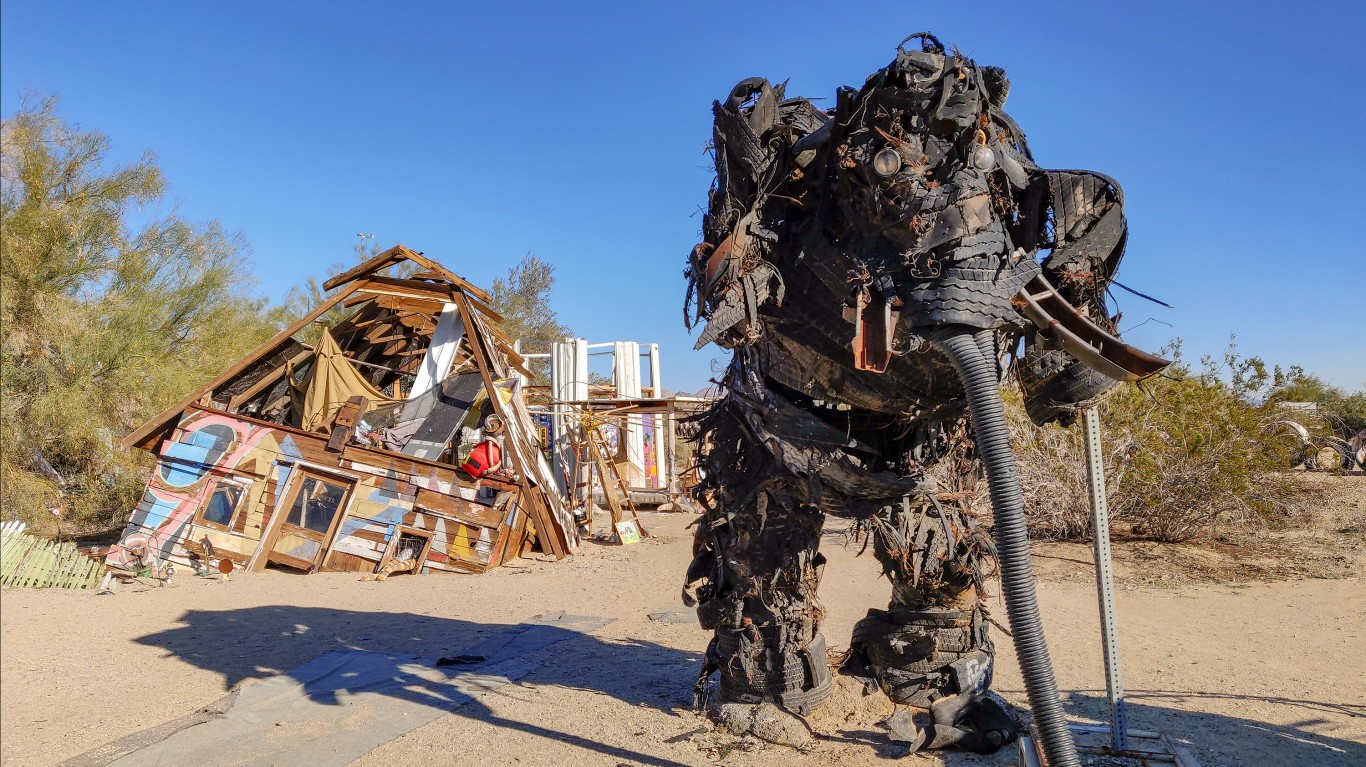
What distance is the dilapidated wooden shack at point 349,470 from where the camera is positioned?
34.7ft

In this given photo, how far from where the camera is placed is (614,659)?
619 centimetres

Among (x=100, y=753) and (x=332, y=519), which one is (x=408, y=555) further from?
(x=100, y=753)

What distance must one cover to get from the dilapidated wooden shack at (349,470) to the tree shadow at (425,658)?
255 centimetres

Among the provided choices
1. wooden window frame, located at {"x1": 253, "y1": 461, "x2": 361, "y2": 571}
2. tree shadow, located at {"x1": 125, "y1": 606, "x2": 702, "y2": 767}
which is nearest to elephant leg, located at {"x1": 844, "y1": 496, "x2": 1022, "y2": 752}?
tree shadow, located at {"x1": 125, "y1": 606, "x2": 702, "y2": 767}

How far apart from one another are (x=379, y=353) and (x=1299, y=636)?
41.0 feet

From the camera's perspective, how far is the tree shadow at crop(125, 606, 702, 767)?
5234 millimetres

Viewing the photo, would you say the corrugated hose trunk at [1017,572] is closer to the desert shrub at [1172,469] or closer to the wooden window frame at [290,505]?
the desert shrub at [1172,469]

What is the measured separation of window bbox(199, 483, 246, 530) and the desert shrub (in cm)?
978

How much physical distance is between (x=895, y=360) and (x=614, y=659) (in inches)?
141

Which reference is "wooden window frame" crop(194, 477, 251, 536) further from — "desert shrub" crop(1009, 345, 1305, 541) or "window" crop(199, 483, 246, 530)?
"desert shrub" crop(1009, 345, 1305, 541)

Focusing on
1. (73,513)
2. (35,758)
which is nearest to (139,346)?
(73,513)

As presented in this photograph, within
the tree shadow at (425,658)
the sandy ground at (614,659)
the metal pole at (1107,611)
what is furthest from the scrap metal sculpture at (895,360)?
the tree shadow at (425,658)

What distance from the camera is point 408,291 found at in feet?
37.5

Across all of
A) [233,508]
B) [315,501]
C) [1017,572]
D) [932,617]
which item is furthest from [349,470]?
[1017,572]
